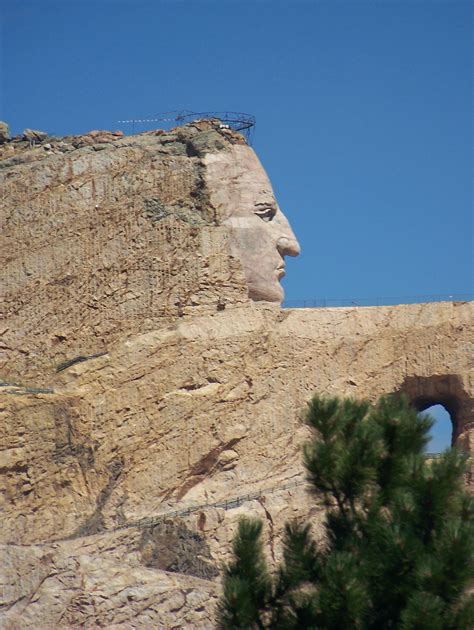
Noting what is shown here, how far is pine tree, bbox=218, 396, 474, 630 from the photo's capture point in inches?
664

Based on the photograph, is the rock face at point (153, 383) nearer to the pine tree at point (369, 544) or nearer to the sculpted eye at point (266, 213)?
the sculpted eye at point (266, 213)

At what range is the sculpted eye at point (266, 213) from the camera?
2930 centimetres

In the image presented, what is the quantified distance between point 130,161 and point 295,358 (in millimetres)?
4918

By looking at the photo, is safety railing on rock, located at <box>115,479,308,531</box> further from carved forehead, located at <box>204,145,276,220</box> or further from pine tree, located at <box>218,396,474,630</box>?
pine tree, located at <box>218,396,474,630</box>

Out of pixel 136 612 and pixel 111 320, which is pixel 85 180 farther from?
pixel 136 612

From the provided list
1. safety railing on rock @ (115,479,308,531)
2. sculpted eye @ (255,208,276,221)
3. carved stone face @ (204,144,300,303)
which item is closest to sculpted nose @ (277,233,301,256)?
carved stone face @ (204,144,300,303)

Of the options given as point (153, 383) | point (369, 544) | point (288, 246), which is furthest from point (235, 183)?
point (369, 544)

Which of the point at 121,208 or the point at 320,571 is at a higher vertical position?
the point at 121,208

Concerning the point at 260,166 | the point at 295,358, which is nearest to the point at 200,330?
the point at 295,358

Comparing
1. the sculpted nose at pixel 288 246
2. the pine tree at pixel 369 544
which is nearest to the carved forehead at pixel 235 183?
the sculpted nose at pixel 288 246

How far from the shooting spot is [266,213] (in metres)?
29.4

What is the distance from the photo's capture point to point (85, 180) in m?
Answer: 29.9

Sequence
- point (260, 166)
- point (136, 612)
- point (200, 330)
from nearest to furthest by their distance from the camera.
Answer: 1. point (136, 612)
2. point (200, 330)
3. point (260, 166)

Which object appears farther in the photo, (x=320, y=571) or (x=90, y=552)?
(x=90, y=552)
